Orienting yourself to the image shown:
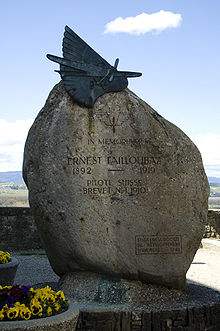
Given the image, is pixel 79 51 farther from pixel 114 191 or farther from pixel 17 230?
pixel 17 230

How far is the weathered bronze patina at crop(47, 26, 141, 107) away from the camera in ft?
19.8

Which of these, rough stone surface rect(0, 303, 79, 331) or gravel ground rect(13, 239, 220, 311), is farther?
gravel ground rect(13, 239, 220, 311)

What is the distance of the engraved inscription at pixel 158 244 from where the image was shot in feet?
18.8

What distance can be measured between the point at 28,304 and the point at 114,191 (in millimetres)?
2009

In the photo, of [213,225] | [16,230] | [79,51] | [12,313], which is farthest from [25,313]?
[213,225]

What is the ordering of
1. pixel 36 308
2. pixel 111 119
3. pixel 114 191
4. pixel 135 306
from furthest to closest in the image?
pixel 111 119 → pixel 114 191 → pixel 135 306 → pixel 36 308

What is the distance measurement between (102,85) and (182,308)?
3.05 m

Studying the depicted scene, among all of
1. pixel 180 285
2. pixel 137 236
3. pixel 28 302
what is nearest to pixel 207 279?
pixel 180 285

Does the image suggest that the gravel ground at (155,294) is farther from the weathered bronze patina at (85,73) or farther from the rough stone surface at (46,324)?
the weathered bronze patina at (85,73)

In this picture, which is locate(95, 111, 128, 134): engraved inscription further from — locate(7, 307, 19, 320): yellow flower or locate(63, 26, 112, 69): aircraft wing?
locate(7, 307, 19, 320): yellow flower

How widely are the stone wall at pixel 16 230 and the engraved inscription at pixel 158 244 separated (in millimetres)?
7506

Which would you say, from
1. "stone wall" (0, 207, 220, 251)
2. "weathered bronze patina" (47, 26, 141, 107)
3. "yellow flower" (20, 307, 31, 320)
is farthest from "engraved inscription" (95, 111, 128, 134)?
"stone wall" (0, 207, 220, 251)

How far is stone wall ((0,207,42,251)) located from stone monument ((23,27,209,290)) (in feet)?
22.5

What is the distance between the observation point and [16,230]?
12719 millimetres
